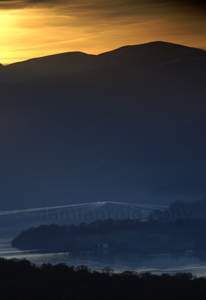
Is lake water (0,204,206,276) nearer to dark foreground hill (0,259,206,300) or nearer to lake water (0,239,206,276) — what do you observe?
lake water (0,239,206,276)

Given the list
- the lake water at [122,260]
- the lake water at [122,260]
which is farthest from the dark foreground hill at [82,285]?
the lake water at [122,260]

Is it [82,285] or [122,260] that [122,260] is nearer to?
[122,260]

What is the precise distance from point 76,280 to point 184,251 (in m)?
64.7

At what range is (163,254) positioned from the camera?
8812cm

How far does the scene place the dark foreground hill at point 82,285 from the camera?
84.2 feet

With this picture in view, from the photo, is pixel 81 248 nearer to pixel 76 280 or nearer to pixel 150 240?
pixel 150 240

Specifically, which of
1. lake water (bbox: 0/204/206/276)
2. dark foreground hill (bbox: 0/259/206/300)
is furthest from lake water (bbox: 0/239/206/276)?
dark foreground hill (bbox: 0/259/206/300)

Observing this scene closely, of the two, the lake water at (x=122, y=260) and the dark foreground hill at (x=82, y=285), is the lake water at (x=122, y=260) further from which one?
the dark foreground hill at (x=82, y=285)

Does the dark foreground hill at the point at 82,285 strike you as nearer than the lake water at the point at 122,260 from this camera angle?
Yes

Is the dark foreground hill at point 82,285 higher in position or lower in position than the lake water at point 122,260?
lower

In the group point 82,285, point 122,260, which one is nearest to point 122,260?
point 122,260

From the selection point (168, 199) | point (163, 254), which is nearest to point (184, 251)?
point (163, 254)

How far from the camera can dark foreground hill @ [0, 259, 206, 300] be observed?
1010 inches

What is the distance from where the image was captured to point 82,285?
28094 mm
